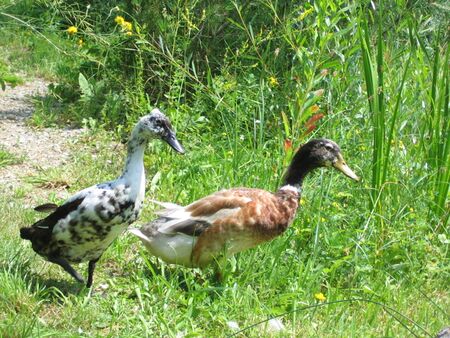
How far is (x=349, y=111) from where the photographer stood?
21.0ft

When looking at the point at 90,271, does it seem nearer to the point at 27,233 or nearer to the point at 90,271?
the point at 90,271

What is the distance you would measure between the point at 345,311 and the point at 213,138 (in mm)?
2567

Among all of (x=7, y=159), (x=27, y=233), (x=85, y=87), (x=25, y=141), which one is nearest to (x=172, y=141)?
(x=27, y=233)

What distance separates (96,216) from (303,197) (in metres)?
1.69

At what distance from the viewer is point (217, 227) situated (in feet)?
16.4

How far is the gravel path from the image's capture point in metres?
6.87

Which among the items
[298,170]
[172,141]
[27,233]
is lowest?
[27,233]

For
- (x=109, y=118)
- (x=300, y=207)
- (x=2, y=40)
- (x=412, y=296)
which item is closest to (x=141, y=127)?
(x=300, y=207)

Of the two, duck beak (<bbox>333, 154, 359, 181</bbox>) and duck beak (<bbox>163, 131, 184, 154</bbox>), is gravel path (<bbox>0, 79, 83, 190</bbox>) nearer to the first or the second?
duck beak (<bbox>163, 131, 184, 154</bbox>)

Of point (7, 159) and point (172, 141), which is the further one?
point (7, 159)

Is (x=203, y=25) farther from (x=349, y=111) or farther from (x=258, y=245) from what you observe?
(x=258, y=245)

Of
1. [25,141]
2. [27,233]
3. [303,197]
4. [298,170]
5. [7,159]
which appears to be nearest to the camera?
[27,233]

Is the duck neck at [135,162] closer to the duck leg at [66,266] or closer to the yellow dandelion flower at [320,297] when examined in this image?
the duck leg at [66,266]

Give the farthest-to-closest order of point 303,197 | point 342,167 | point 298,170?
1. point 303,197
2. point 342,167
3. point 298,170
